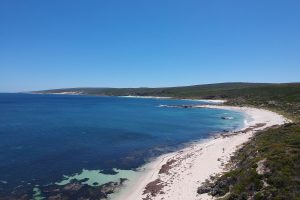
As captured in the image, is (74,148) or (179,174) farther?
(74,148)

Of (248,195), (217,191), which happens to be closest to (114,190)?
(217,191)

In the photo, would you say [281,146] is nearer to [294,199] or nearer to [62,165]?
[294,199]

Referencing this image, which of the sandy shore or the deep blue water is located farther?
the deep blue water

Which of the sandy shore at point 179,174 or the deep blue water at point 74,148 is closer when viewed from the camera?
the sandy shore at point 179,174

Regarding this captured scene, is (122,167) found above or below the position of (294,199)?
below

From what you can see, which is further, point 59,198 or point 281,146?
point 281,146

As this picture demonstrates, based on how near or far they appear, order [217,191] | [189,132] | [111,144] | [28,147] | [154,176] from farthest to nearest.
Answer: [189,132]
[111,144]
[28,147]
[154,176]
[217,191]

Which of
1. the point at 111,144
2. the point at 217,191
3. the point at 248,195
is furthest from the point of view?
the point at 111,144

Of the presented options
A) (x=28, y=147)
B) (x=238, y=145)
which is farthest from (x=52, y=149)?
(x=238, y=145)

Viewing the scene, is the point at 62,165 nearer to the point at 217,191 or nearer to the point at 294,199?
the point at 217,191
